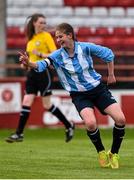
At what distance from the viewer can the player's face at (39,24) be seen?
12.4m

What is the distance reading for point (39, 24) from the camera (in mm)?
12453

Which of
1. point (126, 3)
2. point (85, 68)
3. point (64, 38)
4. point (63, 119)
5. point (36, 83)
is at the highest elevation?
point (64, 38)

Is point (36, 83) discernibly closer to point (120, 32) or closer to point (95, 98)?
point (95, 98)

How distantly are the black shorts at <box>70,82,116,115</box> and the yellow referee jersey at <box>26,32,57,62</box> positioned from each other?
157 inches

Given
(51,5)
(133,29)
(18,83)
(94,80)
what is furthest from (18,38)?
(94,80)

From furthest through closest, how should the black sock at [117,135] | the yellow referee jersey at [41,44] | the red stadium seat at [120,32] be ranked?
1. the red stadium seat at [120,32]
2. the yellow referee jersey at [41,44]
3. the black sock at [117,135]

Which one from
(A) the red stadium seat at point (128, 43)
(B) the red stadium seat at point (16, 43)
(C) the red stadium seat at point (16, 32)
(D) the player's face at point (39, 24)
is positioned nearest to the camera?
(D) the player's face at point (39, 24)

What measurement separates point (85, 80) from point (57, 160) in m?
1.32

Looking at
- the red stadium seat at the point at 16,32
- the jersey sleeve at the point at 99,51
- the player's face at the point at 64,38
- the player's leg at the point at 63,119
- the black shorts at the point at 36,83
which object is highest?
the player's face at the point at 64,38

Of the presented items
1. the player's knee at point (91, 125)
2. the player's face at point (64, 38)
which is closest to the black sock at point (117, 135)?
the player's knee at point (91, 125)

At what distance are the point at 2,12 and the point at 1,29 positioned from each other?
0.39m

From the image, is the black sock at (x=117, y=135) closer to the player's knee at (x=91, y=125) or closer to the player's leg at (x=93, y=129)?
the player's leg at (x=93, y=129)

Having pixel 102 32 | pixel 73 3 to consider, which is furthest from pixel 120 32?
pixel 73 3

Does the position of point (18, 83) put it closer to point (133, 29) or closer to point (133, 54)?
point (133, 54)
